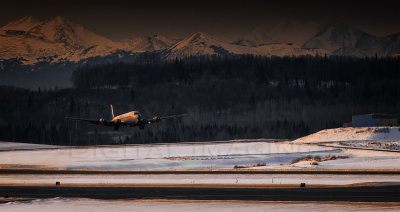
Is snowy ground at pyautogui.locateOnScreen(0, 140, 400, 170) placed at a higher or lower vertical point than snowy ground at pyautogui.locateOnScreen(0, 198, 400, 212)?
lower

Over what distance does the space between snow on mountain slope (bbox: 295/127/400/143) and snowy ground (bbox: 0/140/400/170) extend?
16564mm

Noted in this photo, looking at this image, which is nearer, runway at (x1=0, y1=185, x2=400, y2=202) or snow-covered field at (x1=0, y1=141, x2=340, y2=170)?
runway at (x1=0, y1=185, x2=400, y2=202)

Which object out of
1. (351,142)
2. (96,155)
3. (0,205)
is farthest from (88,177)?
(351,142)

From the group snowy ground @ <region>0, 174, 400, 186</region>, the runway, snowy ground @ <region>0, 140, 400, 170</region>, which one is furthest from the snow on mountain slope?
the runway

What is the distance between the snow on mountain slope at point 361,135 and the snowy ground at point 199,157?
54.3 ft

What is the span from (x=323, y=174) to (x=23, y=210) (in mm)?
33533

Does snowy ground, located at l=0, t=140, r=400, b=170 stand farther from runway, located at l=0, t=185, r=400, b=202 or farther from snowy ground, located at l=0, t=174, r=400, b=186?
runway, located at l=0, t=185, r=400, b=202

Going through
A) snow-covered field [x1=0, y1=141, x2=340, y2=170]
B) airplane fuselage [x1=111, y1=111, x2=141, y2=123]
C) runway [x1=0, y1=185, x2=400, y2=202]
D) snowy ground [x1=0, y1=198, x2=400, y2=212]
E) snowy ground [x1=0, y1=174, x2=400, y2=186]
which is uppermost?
airplane fuselage [x1=111, y1=111, x2=141, y2=123]

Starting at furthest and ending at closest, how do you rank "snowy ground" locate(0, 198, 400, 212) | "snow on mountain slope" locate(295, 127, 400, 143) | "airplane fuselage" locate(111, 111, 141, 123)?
"snow on mountain slope" locate(295, 127, 400, 143) → "airplane fuselage" locate(111, 111, 141, 123) → "snowy ground" locate(0, 198, 400, 212)

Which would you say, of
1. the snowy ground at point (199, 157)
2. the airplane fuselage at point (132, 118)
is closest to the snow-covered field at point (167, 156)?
the snowy ground at point (199, 157)

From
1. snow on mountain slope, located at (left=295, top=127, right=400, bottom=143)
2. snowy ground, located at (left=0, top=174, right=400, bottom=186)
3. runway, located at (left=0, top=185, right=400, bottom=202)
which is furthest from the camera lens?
snow on mountain slope, located at (left=295, top=127, right=400, bottom=143)

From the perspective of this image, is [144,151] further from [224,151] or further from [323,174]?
[323,174]

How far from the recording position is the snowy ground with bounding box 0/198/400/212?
35.1m

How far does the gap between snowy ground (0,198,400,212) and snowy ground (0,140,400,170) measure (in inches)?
1277
